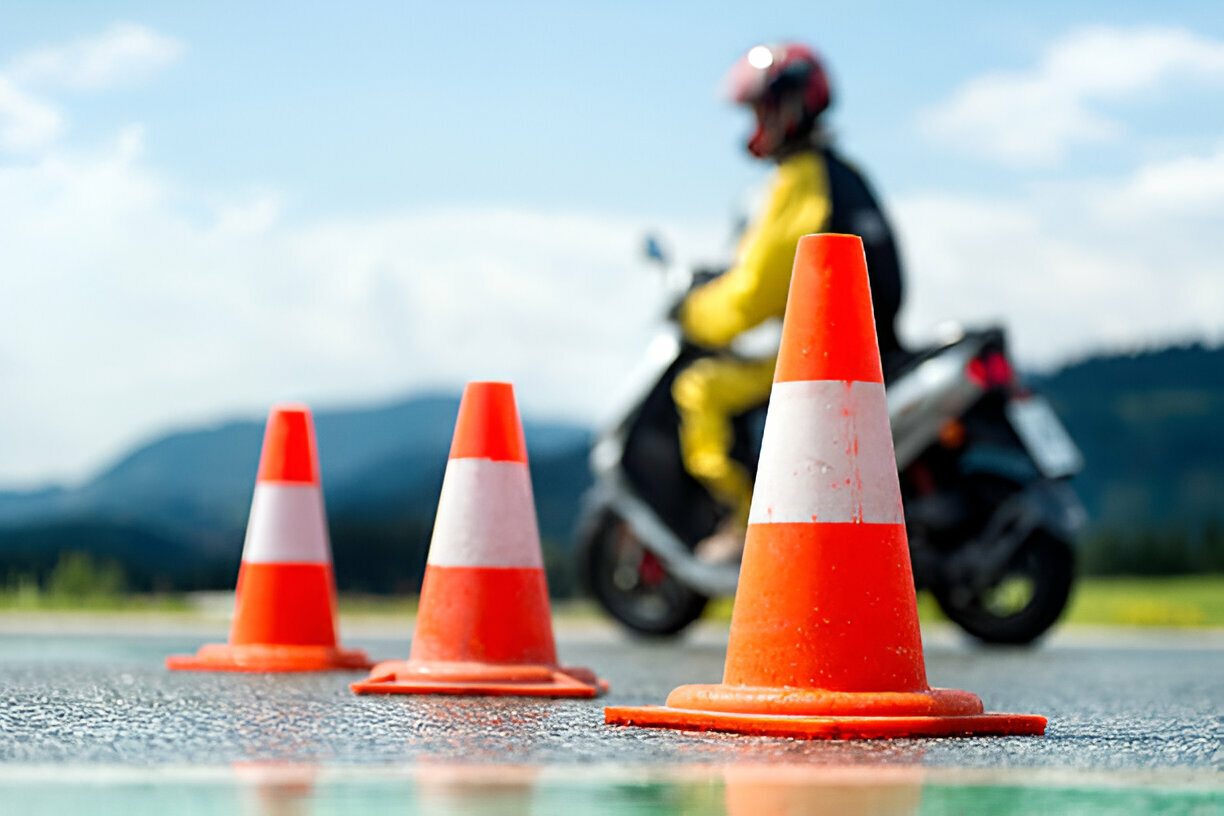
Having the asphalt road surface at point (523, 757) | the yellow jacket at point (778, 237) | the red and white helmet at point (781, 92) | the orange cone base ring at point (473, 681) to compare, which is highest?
the red and white helmet at point (781, 92)

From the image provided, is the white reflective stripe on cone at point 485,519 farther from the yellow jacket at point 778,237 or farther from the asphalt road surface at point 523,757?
the yellow jacket at point 778,237

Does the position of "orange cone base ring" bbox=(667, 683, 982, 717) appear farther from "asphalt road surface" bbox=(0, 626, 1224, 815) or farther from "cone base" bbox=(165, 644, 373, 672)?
"cone base" bbox=(165, 644, 373, 672)

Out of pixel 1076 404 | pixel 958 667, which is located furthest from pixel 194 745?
pixel 1076 404

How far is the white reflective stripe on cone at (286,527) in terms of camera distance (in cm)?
662

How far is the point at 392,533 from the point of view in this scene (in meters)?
13.9

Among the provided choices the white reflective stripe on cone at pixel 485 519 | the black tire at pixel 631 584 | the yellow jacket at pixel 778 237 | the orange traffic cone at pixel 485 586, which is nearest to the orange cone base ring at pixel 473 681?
the orange traffic cone at pixel 485 586

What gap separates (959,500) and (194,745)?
5.16m

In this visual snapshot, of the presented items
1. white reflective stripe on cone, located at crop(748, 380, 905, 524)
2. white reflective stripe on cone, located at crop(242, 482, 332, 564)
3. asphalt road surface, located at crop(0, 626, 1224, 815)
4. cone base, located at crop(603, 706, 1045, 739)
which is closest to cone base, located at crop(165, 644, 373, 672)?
white reflective stripe on cone, located at crop(242, 482, 332, 564)

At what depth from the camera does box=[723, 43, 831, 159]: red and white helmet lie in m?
8.47

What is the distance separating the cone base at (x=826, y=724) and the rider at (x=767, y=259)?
4.16m

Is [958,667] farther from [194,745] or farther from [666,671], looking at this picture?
[194,745]

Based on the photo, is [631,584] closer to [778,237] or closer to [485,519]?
[778,237]

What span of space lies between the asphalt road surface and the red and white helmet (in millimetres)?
3374

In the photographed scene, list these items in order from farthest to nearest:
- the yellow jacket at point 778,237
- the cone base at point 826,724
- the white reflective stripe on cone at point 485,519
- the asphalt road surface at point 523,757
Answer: the yellow jacket at point 778,237
the white reflective stripe on cone at point 485,519
the cone base at point 826,724
the asphalt road surface at point 523,757
